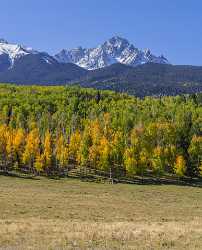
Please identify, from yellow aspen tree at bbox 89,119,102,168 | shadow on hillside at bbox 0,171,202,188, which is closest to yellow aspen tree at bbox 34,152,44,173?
shadow on hillside at bbox 0,171,202,188

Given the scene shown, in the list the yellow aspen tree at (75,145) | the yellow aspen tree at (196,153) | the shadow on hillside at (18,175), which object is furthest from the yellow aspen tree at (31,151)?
the yellow aspen tree at (196,153)

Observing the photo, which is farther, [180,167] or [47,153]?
[180,167]

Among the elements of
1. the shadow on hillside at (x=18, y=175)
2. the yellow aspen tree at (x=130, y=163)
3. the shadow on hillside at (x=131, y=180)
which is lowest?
the shadow on hillside at (x=131, y=180)

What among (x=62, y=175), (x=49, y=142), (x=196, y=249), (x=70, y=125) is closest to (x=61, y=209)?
(x=196, y=249)

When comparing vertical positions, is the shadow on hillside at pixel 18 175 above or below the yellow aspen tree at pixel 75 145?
below

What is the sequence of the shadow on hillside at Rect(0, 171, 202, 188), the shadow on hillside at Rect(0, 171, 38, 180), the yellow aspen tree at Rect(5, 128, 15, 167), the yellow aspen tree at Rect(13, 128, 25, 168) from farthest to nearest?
the yellow aspen tree at Rect(13, 128, 25, 168)
the yellow aspen tree at Rect(5, 128, 15, 167)
the shadow on hillside at Rect(0, 171, 202, 188)
the shadow on hillside at Rect(0, 171, 38, 180)

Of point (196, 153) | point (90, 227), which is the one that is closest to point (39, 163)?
point (196, 153)

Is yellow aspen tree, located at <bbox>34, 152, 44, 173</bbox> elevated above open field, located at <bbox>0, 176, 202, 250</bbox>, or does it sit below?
below

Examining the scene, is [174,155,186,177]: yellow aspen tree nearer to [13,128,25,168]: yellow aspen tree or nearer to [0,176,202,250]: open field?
[13,128,25,168]: yellow aspen tree

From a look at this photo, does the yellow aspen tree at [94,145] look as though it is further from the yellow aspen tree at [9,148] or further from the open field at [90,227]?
the open field at [90,227]

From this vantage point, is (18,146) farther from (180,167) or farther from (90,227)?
(90,227)

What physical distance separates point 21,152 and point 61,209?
81.5 meters

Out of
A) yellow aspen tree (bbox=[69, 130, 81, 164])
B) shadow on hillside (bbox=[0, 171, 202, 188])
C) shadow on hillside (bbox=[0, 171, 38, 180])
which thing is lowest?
shadow on hillside (bbox=[0, 171, 202, 188])

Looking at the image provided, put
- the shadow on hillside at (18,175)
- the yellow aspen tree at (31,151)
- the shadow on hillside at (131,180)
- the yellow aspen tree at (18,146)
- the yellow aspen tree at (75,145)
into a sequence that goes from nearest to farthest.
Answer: the shadow on hillside at (18,175), the shadow on hillside at (131,180), the yellow aspen tree at (31,151), the yellow aspen tree at (18,146), the yellow aspen tree at (75,145)
